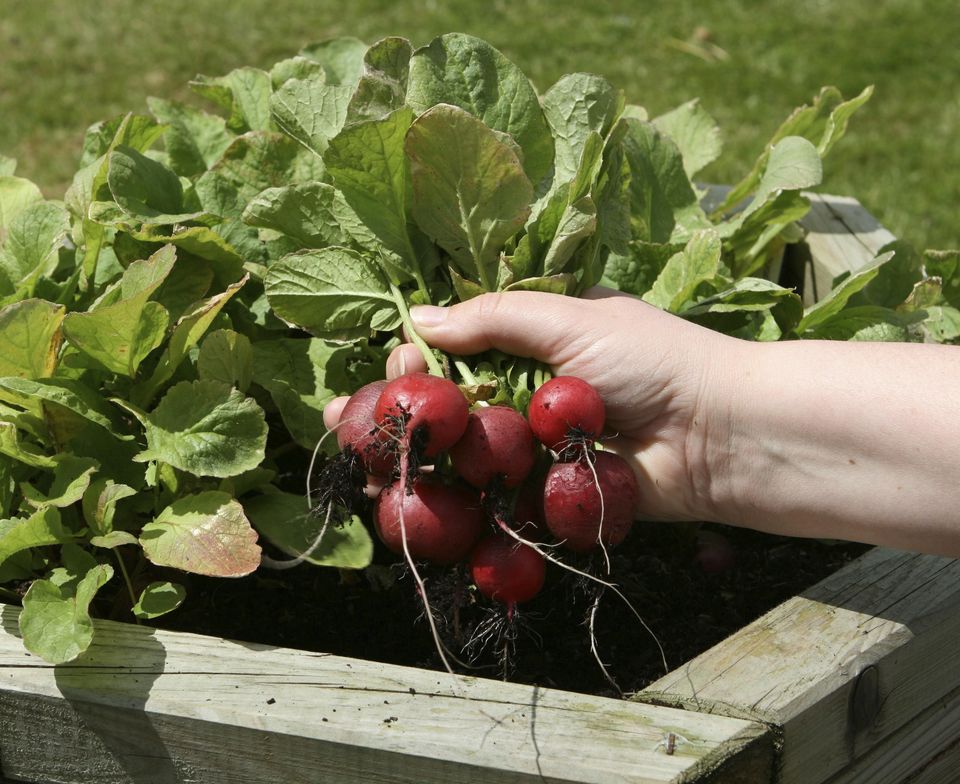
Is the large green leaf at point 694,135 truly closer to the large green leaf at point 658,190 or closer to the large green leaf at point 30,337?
the large green leaf at point 658,190

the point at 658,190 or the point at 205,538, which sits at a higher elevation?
the point at 658,190

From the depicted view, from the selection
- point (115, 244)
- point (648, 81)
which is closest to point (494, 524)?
point (115, 244)

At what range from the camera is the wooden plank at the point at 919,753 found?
132 centimetres

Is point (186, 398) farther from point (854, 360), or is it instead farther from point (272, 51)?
point (272, 51)

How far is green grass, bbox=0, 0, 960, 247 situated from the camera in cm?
384

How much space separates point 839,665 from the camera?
1.23 metres

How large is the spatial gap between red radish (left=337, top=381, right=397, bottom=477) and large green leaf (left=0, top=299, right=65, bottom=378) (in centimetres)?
42

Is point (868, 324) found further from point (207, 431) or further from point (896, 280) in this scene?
point (207, 431)

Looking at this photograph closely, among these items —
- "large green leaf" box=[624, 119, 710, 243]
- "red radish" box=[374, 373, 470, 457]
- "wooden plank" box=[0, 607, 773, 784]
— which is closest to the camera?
"wooden plank" box=[0, 607, 773, 784]

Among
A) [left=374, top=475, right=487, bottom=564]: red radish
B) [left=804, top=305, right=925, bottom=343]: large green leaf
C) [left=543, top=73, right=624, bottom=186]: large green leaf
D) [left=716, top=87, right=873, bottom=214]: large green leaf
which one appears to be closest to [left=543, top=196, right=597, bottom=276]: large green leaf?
[left=543, top=73, right=624, bottom=186]: large green leaf

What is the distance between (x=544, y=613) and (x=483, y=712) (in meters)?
0.42

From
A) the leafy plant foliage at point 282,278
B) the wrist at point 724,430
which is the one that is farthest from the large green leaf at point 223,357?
the wrist at point 724,430

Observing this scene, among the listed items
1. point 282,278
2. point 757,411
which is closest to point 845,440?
point 757,411

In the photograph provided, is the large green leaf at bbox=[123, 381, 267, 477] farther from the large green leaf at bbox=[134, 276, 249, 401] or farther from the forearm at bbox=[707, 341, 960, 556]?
the forearm at bbox=[707, 341, 960, 556]
